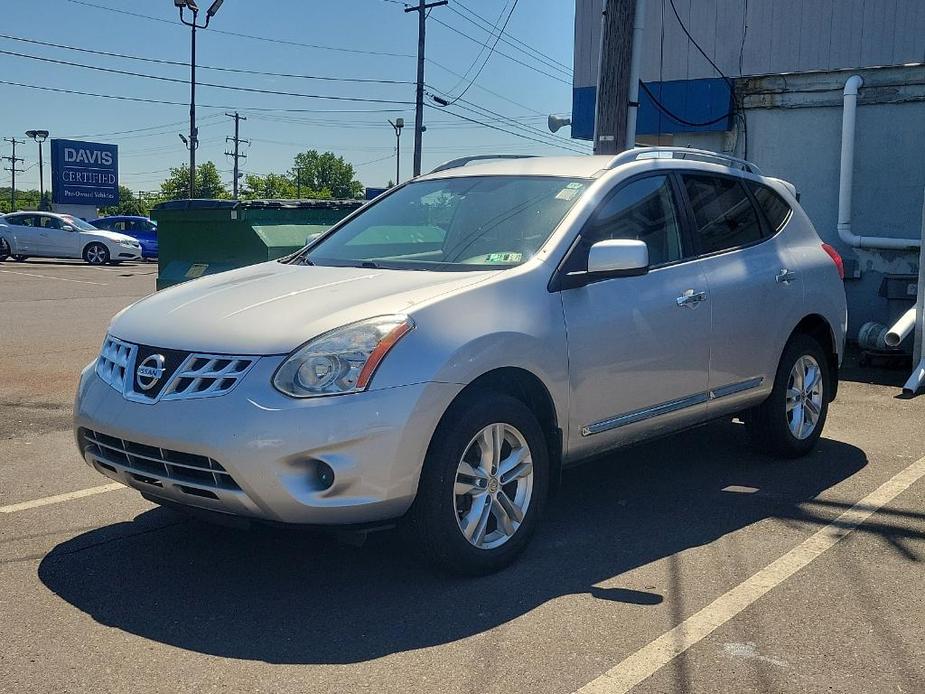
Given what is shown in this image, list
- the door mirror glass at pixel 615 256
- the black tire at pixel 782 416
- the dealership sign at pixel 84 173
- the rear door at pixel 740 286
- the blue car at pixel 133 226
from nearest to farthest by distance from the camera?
1. the door mirror glass at pixel 615 256
2. the rear door at pixel 740 286
3. the black tire at pixel 782 416
4. the blue car at pixel 133 226
5. the dealership sign at pixel 84 173

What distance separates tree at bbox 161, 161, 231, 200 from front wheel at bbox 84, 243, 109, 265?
7577cm

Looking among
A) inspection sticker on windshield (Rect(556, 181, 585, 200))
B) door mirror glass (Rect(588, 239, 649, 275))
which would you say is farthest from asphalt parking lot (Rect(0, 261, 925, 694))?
inspection sticker on windshield (Rect(556, 181, 585, 200))

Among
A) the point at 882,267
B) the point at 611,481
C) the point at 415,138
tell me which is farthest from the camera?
the point at 415,138

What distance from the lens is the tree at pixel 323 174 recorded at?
147m

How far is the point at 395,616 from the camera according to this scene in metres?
3.92

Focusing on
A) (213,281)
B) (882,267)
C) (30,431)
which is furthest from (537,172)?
(882,267)

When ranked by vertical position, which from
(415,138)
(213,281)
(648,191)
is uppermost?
(415,138)

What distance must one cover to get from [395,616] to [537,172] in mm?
2454

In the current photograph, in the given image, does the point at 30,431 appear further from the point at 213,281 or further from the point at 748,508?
the point at 748,508

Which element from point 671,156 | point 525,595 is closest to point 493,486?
point 525,595

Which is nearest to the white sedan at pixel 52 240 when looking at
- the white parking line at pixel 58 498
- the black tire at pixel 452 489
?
the white parking line at pixel 58 498

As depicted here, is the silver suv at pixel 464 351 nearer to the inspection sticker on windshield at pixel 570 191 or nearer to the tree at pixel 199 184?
the inspection sticker on windshield at pixel 570 191

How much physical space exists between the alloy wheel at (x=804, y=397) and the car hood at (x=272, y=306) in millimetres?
2574

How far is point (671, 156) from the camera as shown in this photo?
5.71m
